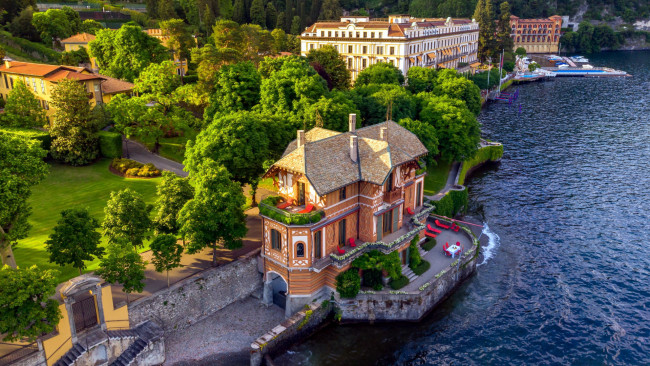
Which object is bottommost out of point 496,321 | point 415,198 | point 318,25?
point 496,321

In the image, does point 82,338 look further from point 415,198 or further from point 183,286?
point 415,198

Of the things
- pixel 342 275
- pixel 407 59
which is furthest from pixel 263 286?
pixel 407 59

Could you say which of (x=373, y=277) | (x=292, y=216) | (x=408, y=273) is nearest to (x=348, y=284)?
(x=373, y=277)

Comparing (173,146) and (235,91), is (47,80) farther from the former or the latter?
(235,91)

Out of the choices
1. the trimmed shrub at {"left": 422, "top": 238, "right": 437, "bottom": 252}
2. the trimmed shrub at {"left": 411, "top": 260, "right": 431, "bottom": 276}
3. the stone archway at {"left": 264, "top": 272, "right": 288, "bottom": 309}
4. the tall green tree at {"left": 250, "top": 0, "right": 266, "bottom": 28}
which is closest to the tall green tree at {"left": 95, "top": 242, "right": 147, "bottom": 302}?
the stone archway at {"left": 264, "top": 272, "right": 288, "bottom": 309}

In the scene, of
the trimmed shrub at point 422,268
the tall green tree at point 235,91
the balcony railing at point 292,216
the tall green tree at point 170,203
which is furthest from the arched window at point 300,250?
the tall green tree at point 235,91

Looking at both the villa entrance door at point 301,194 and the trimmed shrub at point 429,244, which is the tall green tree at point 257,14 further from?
the villa entrance door at point 301,194
